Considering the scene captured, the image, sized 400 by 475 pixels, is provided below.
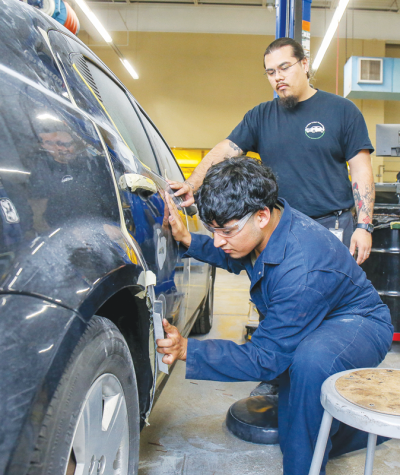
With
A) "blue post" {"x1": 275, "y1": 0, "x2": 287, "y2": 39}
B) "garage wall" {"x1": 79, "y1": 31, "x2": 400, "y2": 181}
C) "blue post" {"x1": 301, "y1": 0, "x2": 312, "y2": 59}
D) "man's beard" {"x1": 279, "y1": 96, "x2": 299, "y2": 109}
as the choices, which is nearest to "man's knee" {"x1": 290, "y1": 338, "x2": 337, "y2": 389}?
"man's beard" {"x1": 279, "y1": 96, "x2": 299, "y2": 109}

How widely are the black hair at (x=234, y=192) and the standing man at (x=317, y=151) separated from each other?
2.19ft

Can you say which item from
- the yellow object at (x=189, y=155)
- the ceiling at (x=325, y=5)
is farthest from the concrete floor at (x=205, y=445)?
the ceiling at (x=325, y=5)

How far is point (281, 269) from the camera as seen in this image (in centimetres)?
143

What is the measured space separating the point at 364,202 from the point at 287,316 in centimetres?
106

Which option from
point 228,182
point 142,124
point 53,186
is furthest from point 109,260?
point 142,124

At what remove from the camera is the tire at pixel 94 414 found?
694 mm

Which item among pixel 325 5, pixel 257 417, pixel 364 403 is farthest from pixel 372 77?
pixel 364 403

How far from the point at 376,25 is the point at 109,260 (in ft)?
43.9

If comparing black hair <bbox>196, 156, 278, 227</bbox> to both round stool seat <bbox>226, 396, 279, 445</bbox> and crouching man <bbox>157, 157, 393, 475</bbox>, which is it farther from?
round stool seat <bbox>226, 396, 279, 445</bbox>

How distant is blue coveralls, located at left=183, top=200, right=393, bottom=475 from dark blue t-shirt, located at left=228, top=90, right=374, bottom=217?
644mm

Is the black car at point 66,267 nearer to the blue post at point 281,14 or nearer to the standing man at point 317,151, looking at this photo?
the standing man at point 317,151

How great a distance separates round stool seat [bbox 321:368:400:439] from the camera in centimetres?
93

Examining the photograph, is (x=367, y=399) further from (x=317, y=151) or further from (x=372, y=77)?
(x=372, y=77)

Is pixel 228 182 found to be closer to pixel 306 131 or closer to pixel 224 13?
pixel 306 131
